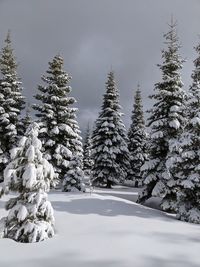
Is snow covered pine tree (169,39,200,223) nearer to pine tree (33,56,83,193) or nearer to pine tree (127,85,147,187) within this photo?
pine tree (33,56,83,193)

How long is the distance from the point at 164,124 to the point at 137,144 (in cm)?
2447

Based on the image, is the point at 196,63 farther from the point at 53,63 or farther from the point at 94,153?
the point at 94,153

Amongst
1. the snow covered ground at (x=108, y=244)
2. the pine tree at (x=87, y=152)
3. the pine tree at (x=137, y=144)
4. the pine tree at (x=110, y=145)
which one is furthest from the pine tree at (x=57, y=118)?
the pine tree at (x=87, y=152)

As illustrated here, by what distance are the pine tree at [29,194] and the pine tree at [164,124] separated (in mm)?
13050

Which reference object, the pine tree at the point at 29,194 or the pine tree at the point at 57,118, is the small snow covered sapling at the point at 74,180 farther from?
the pine tree at the point at 29,194

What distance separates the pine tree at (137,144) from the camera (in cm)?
4844

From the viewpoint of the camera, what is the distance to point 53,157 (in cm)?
2831

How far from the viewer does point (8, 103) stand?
31562 millimetres

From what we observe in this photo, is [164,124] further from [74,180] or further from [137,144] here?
[137,144]

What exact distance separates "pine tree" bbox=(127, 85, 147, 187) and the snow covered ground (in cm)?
3288

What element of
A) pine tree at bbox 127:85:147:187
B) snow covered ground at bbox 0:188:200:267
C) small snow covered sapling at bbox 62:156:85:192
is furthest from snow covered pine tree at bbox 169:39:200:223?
pine tree at bbox 127:85:147:187

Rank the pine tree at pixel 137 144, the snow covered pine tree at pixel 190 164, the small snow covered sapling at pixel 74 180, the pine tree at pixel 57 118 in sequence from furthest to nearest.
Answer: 1. the pine tree at pixel 137 144
2. the pine tree at pixel 57 118
3. the small snow covered sapling at pixel 74 180
4. the snow covered pine tree at pixel 190 164

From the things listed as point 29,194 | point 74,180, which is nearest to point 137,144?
point 74,180

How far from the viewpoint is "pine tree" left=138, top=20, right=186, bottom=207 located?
77.0ft
